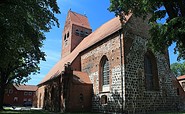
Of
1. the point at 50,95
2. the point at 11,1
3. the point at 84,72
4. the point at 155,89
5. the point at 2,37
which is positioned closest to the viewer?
the point at 11,1

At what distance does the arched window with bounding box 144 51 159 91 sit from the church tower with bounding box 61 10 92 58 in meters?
17.7

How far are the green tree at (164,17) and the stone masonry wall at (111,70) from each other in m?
5.50

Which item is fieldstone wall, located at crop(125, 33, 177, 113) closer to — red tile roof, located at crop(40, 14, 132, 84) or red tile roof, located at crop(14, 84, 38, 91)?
red tile roof, located at crop(40, 14, 132, 84)

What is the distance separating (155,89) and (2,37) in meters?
15.5

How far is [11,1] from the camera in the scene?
12.9m

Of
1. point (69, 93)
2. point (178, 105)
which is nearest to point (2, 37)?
point (69, 93)

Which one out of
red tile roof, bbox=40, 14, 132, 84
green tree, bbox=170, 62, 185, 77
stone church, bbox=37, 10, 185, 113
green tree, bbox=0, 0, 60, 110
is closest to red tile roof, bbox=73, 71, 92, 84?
stone church, bbox=37, 10, 185, 113

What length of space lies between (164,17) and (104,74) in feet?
33.1

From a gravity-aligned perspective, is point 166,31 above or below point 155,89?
above

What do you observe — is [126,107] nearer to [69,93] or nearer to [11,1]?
[69,93]

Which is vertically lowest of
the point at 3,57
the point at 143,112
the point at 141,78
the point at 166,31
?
the point at 143,112

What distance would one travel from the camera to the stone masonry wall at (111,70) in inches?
684

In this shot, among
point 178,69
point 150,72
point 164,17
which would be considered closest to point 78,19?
point 150,72

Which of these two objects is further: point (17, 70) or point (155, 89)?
point (17, 70)
